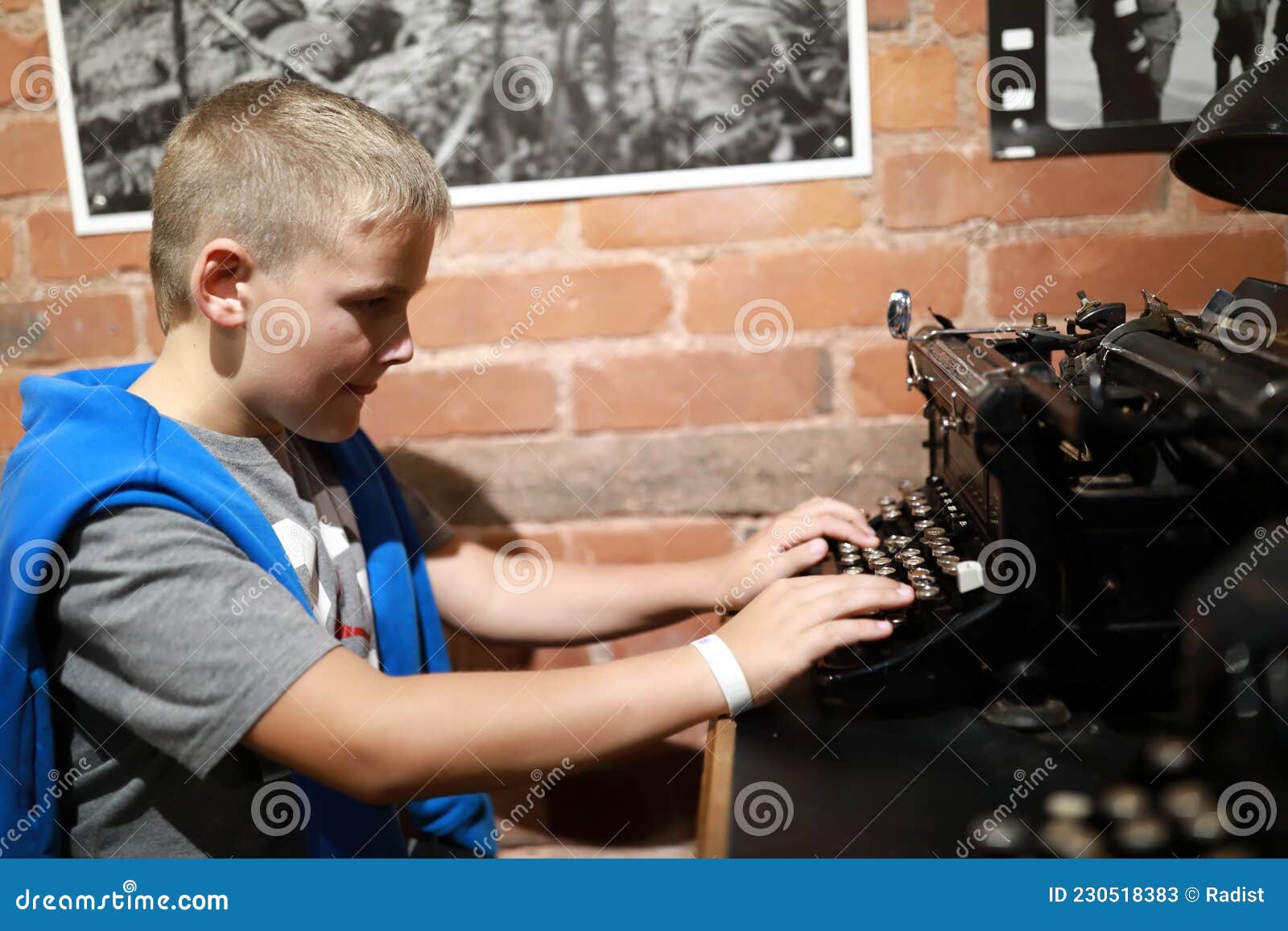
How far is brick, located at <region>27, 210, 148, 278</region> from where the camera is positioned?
1.21 m

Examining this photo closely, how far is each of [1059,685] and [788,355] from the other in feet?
1.92

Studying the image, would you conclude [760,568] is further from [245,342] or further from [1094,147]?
[1094,147]

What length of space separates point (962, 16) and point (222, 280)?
87cm

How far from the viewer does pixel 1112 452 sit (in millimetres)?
655

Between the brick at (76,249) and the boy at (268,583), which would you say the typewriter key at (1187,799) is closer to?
the boy at (268,583)

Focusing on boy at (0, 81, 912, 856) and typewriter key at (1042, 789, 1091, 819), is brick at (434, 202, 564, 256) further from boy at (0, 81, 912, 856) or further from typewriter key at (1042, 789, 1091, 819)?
typewriter key at (1042, 789, 1091, 819)

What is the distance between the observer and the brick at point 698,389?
119cm

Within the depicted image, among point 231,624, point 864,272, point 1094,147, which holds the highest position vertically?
point 1094,147

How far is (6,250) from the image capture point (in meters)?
1.23

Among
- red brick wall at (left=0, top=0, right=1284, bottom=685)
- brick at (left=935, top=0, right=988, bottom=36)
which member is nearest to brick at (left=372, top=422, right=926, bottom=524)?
red brick wall at (left=0, top=0, right=1284, bottom=685)

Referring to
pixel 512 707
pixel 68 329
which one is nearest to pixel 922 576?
pixel 512 707

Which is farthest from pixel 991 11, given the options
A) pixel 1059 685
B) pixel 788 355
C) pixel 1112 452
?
pixel 1059 685

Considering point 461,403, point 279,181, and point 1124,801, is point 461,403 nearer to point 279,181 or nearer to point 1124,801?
point 279,181

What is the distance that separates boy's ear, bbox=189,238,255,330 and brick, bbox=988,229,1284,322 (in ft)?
2.73
